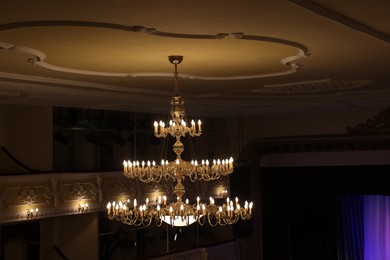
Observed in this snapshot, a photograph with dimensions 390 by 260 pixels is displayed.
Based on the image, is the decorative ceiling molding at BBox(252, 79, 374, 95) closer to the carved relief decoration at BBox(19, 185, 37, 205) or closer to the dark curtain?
the carved relief decoration at BBox(19, 185, 37, 205)

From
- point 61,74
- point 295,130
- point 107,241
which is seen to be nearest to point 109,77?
point 61,74

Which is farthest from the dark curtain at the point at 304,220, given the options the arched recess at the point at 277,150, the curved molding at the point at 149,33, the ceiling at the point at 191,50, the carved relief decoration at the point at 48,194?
the curved molding at the point at 149,33

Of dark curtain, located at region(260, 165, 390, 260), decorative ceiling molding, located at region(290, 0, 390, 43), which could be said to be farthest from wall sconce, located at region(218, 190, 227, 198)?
decorative ceiling molding, located at region(290, 0, 390, 43)

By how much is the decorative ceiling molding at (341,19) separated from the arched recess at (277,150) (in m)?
7.20

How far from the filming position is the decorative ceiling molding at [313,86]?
9164mm

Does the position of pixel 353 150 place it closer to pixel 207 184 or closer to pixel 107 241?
pixel 207 184

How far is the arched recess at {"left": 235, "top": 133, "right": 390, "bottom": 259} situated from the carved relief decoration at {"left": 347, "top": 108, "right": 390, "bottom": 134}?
0.37 feet

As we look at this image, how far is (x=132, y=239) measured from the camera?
13227mm

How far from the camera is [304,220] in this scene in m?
14.8

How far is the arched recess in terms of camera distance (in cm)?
1296

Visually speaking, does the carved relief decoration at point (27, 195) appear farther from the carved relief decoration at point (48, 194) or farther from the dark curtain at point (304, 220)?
the dark curtain at point (304, 220)

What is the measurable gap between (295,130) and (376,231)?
3107 mm

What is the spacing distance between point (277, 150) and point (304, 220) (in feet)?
6.24

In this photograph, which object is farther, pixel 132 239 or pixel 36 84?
pixel 132 239
